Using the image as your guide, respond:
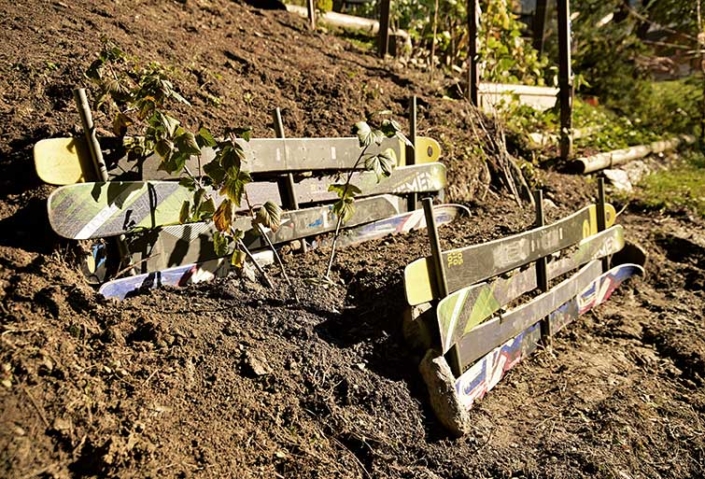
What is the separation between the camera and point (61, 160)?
2.75 metres

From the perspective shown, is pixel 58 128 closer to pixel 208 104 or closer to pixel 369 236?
pixel 208 104

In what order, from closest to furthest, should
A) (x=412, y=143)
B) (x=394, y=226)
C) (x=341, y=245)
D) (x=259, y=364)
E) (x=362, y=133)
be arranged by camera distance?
1. (x=259, y=364)
2. (x=362, y=133)
3. (x=341, y=245)
4. (x=394, y=226)
5. (x=412, y=143)

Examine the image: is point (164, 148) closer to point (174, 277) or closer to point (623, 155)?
point (174, 277)

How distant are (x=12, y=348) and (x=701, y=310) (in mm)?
4542

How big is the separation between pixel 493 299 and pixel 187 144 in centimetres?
184

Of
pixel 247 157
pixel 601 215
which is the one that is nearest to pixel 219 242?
pixel 247 157

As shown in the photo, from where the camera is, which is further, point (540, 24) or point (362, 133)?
point (540, 24)

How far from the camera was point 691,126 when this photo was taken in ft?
30.2

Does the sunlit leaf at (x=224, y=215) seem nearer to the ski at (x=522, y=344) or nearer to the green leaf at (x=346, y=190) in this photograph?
the green leaf at (x=346, y=190)

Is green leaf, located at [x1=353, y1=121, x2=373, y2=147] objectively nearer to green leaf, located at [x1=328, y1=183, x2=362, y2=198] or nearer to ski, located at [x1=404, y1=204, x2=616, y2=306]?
green leaf, located at [x1=328, y1=183, x2=362, y2=198]

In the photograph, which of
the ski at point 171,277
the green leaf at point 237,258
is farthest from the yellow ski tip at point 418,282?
the ski at point 171,277

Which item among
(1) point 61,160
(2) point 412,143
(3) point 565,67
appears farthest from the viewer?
(3) point 565,67

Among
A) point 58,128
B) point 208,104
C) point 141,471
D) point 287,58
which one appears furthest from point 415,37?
point 141,471

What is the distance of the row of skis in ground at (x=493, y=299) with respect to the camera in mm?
2771
